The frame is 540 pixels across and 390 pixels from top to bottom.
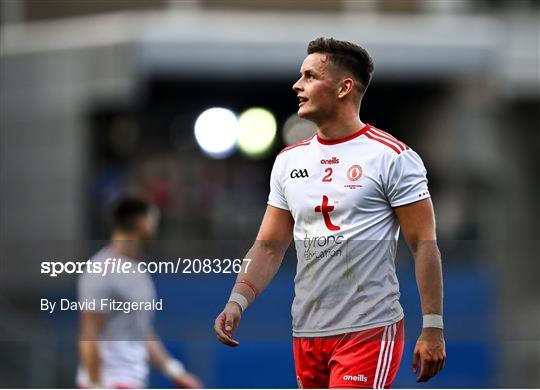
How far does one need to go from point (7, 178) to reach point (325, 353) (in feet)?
42.5

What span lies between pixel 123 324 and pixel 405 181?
187 centimetres

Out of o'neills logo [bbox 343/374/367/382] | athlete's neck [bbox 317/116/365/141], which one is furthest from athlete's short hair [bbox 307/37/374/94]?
o'neills logo [bbox 343/374/367/382]

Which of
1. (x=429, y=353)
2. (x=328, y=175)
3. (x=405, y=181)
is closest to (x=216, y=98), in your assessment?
(x=328, y=175)

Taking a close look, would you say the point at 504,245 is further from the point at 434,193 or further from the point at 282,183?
the point at 282,183

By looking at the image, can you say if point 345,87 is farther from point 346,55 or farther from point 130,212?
point 130,212

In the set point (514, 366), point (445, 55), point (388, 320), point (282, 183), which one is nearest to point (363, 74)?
point (282, 183)

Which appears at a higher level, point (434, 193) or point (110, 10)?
point (110, 10)

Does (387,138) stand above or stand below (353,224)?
above

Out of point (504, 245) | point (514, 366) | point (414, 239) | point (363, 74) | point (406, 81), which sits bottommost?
point (514, 366)

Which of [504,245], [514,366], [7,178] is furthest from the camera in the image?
[7,178]

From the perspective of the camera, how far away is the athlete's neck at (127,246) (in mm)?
7004

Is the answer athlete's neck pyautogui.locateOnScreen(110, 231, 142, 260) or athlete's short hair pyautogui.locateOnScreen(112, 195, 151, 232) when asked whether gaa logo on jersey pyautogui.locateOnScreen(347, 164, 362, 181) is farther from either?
athlete's short hair pyautogui.locateOnScreen(112, 195, 151, 232)

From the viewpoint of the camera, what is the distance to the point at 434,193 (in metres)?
18.3

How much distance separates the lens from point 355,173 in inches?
217
